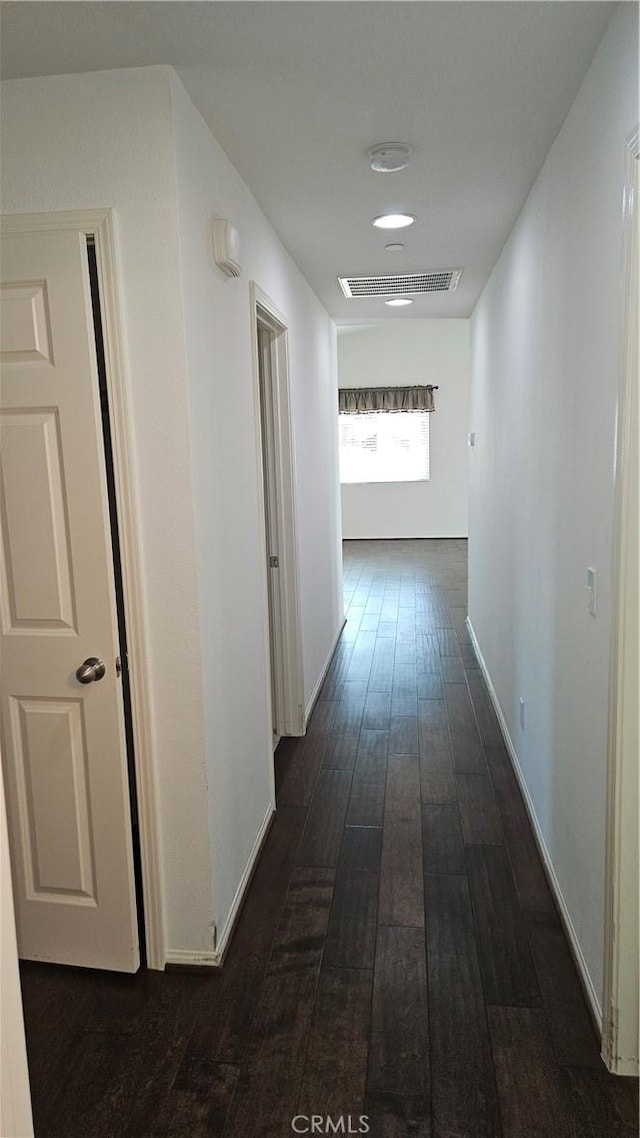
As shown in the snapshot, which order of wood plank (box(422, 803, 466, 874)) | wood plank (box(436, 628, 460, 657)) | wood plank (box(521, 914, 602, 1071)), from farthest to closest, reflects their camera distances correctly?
wood plank (box(436, 628, 460, 657))
wood plank (box(422, 803, 466, 874))
wood plank (box(521, 914, 602, 1071))

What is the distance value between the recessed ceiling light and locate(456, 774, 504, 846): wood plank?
243 cm

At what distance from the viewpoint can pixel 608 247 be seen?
181 cm

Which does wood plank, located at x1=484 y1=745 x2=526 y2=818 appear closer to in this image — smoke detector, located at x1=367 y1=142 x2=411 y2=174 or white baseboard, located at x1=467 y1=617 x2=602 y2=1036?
white baseboard, located at x1=467 y1=617 x2=602 y2=1036

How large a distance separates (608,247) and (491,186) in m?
1.28

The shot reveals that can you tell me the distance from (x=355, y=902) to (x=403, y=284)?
3.45 metres

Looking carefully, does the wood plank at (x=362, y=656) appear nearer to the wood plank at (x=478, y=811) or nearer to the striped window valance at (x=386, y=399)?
the wood plank at (x=478, y=811)

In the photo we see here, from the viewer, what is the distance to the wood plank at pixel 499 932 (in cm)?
209

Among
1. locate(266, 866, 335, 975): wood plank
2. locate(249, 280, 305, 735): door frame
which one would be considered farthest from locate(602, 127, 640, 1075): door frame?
locate(249, 280, 305, 735): door frame

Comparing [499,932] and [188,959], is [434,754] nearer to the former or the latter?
[499,932]

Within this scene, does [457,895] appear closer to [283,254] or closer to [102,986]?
[102,986]

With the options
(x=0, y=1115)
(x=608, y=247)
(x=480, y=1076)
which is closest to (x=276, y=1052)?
(x=480, y=1076)

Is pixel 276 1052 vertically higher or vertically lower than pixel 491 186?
lower

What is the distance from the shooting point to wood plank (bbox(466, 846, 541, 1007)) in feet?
6.86

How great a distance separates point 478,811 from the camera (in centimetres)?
311
